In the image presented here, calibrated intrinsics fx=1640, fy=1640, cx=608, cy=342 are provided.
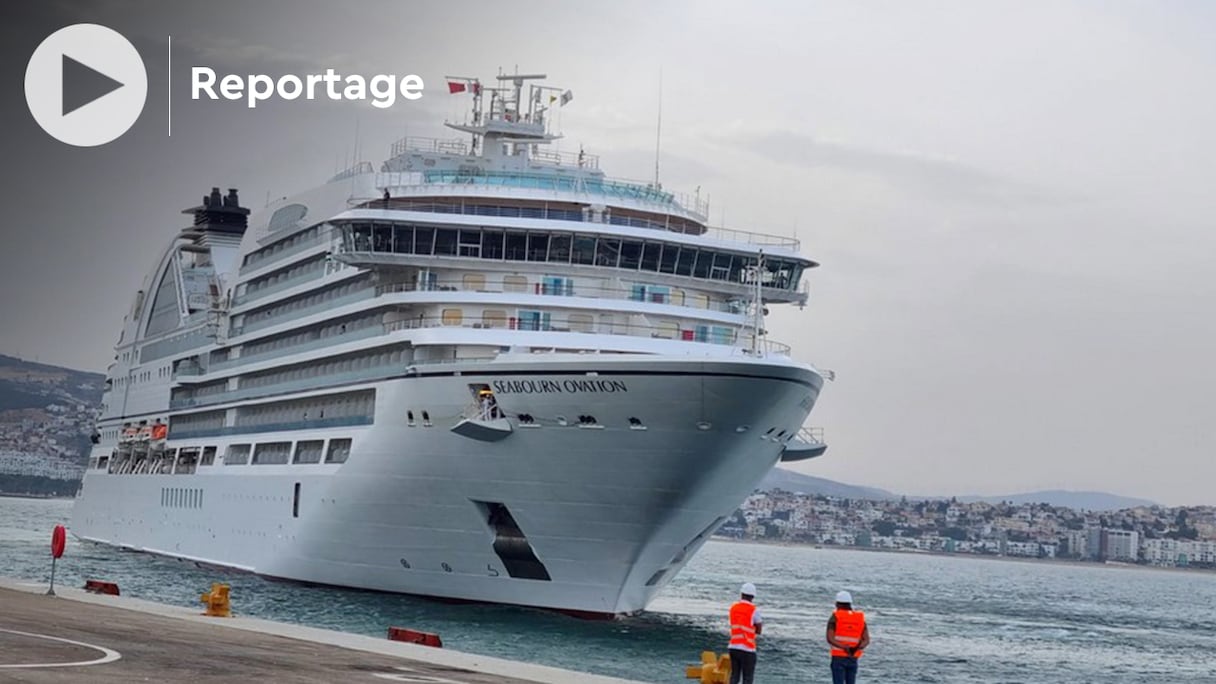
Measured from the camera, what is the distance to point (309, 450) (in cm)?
4209

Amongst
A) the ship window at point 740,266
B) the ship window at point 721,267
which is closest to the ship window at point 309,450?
the ship window at point 721,267

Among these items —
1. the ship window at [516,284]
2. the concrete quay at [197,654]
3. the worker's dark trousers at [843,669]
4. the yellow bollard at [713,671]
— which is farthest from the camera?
the ship window at [516,284]

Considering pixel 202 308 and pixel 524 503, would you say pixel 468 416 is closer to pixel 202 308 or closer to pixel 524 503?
pixel 524 503

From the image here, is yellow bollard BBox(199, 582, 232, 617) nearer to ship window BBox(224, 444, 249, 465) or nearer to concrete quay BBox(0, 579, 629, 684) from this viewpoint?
concrete quay BBox(0, 579, 629, 684)

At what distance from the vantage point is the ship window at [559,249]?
124ft

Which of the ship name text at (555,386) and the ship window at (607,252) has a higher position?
the ship window at (607,252)

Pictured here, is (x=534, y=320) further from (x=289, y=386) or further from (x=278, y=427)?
(x=278, y=427)

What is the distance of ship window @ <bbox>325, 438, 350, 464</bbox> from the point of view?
39.4 m

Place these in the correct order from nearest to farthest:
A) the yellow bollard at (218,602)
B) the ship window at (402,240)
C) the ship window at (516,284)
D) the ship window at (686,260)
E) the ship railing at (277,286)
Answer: the yellow bollard at (218,602) < the ship window at (516,284) < the ship window at (402,240) < the ship window at (686,260) < the ship railing at (277,286)

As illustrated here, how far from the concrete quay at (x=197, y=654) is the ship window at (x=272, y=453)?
1822 centimetres

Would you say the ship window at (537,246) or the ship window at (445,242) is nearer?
the ship window at (537,246)

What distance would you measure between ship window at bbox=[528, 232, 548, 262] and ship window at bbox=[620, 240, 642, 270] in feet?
5.86

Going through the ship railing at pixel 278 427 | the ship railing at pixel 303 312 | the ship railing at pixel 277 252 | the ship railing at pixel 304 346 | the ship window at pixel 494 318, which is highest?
the ship railing at pixel 277 252

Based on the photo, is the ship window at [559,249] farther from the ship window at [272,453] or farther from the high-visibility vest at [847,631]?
the high-visibility vest at [847,631]
